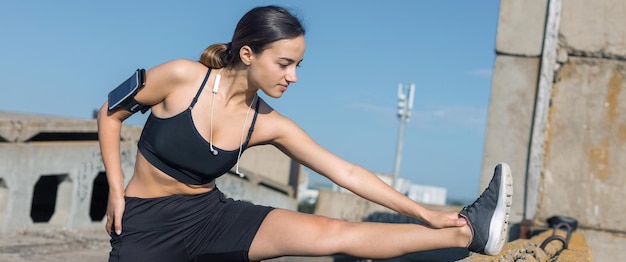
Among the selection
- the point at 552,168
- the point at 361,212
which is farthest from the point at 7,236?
the point at 552,168

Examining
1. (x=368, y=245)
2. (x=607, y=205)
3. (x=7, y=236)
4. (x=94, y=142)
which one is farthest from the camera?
(x=94, y=142)

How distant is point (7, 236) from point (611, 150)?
7048mm

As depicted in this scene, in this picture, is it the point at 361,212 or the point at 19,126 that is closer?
the point at 19,126

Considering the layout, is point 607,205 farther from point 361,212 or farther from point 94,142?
point 94,142

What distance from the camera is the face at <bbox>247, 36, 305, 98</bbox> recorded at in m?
3.32

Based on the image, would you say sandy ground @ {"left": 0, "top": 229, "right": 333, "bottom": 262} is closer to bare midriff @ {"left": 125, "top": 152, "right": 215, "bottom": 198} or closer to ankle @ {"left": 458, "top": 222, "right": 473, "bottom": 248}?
bare midriff @ {"left": 125, "top": 152, "right": 215, "bottom": 198}

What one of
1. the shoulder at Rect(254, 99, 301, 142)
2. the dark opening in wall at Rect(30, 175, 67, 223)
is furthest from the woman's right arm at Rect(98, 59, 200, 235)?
the dark opening in wall at Rect(30, 175, 67, 223)

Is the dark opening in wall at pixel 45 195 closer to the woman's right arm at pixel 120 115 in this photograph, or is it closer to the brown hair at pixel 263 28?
the woman's right arm at pixel 120 115

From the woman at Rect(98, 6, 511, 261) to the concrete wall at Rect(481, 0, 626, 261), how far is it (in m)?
5.35

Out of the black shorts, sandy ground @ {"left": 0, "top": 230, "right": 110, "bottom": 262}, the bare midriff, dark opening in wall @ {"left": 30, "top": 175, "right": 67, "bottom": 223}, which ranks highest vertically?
the bare midriff

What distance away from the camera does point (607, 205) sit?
27.8 ft

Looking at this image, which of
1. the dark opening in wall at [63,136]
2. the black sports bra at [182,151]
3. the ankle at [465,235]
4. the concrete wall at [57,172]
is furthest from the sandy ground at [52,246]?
the ankle at [465,235]

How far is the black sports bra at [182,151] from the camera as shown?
11.2 ft

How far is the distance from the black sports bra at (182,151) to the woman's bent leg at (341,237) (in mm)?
323
